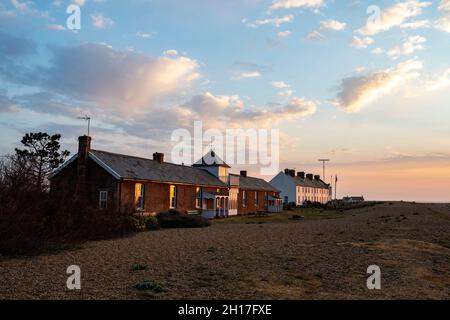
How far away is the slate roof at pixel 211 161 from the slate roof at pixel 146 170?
3.29 meters

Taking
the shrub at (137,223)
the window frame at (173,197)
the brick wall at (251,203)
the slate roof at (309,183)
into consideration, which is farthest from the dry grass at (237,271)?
the slate roof at (309,183)

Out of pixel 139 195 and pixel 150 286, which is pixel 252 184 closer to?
pixel 139 195

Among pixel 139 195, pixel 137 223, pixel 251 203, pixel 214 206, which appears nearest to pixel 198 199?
pixel 214 206

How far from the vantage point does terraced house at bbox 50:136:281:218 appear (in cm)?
2950

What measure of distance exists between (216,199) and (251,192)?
12647mm

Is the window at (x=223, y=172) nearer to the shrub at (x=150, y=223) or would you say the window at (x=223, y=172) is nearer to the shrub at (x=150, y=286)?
the shrub at (x=150, y=223)

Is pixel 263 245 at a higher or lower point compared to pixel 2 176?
lower

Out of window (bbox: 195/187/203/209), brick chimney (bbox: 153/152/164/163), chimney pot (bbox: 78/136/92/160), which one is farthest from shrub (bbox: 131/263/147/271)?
window (bbox: 195/187/203/209)

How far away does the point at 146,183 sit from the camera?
3234 cm

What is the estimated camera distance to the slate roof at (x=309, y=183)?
88287mm

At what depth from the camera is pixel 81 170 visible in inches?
1195

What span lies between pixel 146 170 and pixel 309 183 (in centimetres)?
6904

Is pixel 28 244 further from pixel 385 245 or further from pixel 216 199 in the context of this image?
pixel 216 199
